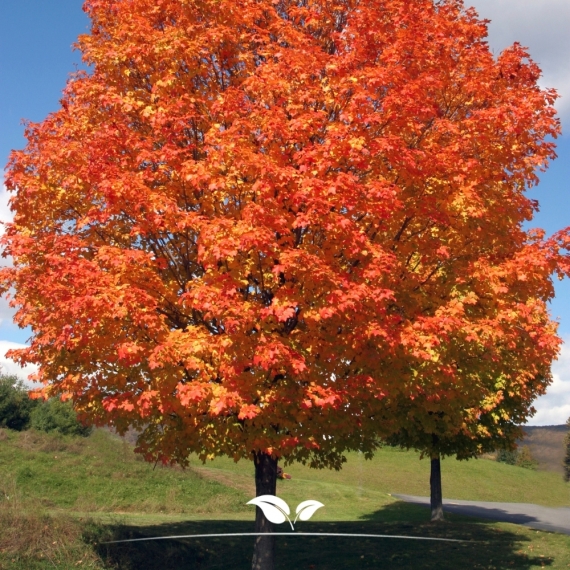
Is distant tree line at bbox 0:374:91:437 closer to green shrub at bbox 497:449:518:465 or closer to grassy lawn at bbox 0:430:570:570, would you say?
grassy lawn at bbox 0:430:570:570

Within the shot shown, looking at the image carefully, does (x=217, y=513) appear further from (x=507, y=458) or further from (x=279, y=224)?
(x=507, y=458)

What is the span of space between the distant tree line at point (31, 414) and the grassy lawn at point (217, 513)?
213 centimetres

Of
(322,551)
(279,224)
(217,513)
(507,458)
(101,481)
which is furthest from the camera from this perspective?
(507,458)

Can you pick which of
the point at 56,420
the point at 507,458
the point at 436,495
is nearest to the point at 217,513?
the point at 436,495

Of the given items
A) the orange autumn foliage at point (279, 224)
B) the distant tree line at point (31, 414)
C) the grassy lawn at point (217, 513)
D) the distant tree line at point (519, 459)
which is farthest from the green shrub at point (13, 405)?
the distant tree line at point (519, 459)

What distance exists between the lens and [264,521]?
33.9 feet

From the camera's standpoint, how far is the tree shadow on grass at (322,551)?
1304 cm

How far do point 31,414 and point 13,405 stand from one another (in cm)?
131

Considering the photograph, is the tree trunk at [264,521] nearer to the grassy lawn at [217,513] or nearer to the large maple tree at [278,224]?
the large maple tree at [278,224]

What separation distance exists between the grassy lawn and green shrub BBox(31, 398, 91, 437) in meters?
1.81

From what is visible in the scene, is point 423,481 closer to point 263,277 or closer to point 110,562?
point 110,562

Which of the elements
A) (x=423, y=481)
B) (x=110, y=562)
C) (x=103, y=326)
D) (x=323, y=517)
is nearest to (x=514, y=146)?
(x=103, y=326)

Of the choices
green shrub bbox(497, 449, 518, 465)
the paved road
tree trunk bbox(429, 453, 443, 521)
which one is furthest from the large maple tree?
green shrub bbox(497, 449, 518, 465)

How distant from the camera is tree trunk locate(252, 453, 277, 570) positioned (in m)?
10.1
